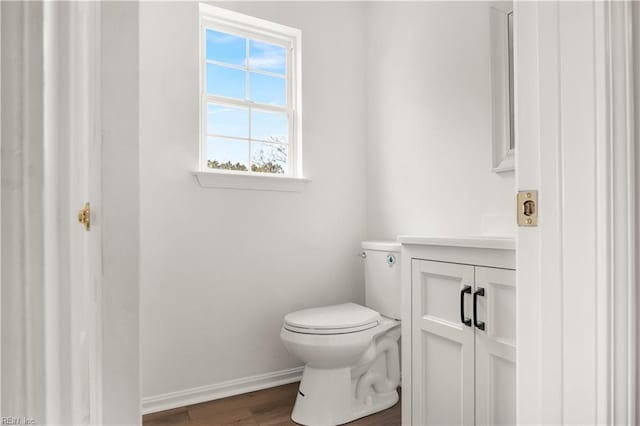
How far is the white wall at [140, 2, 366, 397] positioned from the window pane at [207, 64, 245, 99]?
0.46ft

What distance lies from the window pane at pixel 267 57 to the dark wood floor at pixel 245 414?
73.4 inches

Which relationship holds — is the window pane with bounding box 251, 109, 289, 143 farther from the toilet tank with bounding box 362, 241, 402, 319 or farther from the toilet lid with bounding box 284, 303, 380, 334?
the toilet lid with bounding box 284, 303, 380, 334

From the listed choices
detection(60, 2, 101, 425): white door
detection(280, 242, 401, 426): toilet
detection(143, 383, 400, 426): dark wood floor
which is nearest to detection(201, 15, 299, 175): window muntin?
detection(280, 242, 401, 426): toilet

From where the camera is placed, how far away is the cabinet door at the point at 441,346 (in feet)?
4.01

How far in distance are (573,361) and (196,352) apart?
170cm

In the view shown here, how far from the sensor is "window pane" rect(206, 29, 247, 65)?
83.2 inches

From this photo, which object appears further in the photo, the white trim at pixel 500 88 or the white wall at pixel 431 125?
the white wall at pixel 431 125

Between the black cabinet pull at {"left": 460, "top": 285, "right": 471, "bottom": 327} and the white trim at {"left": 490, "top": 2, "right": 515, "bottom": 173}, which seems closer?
the black cabinet pull at {"left": 460, "top": 285, "right": 471, "bottom": 327}

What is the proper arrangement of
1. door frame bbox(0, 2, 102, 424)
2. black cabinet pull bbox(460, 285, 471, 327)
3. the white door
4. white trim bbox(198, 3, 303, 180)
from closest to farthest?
door frame bbox(0, 2, 102, 424) → the white door → black cabinet pull bbox(460, 285, 471, 327) → white trim bbox(198, 3, 303, 180)

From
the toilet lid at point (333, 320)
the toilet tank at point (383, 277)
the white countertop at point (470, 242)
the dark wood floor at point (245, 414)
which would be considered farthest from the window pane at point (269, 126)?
the dark wood floor at point (245, 414)

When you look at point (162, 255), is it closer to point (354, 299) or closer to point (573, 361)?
point (354, 299)

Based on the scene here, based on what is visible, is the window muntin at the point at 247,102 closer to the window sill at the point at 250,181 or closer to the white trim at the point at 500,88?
the window sill at the point at 250,181

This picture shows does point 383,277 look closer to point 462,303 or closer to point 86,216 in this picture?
point 462,303

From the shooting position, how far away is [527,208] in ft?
2.62
